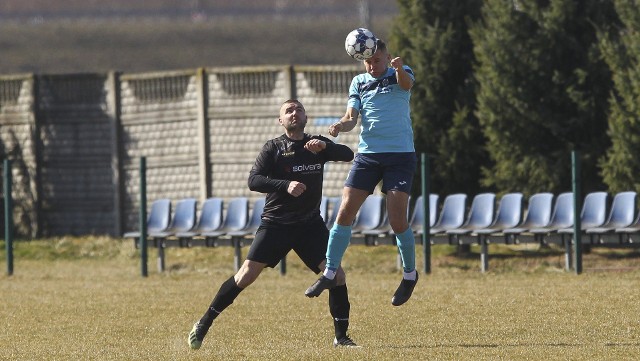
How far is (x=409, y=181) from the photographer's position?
42.7ft

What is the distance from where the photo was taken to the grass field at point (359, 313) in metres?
12.9

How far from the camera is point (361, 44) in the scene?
42.3ft

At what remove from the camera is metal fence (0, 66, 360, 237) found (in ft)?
99.5

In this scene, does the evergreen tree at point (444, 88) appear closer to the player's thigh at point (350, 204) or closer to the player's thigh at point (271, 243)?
the player's thigh at point (350, 204)

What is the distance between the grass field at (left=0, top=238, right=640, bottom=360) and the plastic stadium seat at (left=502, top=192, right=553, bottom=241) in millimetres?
699

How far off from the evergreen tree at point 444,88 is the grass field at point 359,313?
1669 millimetres

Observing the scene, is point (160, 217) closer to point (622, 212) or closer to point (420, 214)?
point (420, 214)

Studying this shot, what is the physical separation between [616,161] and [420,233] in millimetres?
3325

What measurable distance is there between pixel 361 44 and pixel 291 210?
146 centimetres

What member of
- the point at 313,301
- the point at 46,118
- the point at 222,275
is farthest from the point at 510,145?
the point at 46,118

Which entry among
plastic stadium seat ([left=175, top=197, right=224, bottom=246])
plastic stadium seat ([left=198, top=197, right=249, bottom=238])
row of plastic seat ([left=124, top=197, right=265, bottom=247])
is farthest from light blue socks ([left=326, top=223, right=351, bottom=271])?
plastic stadium seat ([left=175, top=197, right=224, bottom=246])

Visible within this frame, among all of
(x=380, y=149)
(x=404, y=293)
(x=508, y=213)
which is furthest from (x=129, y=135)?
(x=380, y=149)

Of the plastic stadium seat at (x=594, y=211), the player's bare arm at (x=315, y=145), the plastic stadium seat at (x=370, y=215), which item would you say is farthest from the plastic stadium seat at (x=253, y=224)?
the player's bare arm at (x=315, y=145)

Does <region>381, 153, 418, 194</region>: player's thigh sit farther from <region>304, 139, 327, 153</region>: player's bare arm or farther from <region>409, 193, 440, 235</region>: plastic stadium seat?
<region>409, 193, 440, 235</region>: plastic stadium seat
